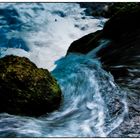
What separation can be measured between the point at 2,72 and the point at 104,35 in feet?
9.85

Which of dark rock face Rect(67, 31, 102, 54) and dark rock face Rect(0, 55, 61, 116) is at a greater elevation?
dark rock face Rect(67, 31, 102, 54)

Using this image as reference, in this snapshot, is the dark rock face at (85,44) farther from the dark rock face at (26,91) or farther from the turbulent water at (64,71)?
the dark rock face at (26,91)

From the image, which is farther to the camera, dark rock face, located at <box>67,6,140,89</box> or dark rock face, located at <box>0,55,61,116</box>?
dark rock face, located at <box>67,6,140,89</box>

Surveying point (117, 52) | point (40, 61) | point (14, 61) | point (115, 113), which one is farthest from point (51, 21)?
point (115, 113)

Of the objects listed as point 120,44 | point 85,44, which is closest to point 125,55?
point 120,44

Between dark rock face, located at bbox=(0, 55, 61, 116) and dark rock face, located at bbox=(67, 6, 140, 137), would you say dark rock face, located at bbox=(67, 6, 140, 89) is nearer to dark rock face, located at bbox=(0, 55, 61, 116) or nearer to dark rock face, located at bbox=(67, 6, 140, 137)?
dark rock face, located at bbox=(67, 6, 140, 137)

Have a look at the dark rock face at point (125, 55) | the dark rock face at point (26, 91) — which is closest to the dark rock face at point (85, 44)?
the dark rock face at point (125, 55)

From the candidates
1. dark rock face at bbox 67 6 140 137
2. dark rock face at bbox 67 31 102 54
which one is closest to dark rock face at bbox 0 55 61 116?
dark rock face at bbox 67 6 140 137

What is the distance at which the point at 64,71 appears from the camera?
600cm

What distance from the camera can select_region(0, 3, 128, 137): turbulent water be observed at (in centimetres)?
402

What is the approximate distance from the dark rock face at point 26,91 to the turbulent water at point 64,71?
0.11 m

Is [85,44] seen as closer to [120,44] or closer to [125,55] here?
[120,44]

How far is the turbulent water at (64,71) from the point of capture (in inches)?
158

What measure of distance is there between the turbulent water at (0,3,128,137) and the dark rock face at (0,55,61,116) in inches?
4.3
